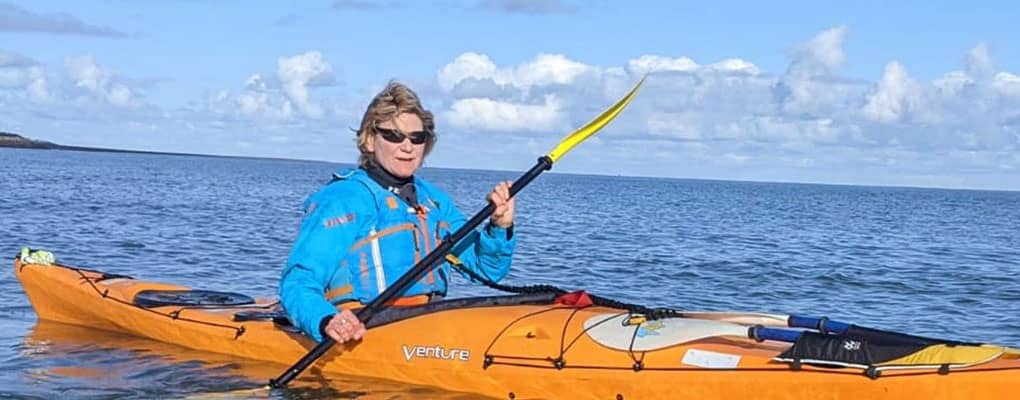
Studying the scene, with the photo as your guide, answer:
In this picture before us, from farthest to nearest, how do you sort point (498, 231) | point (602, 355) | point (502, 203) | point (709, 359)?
point (498, 231)
point (502, 203)
point (602, 355)
point (709, 359)

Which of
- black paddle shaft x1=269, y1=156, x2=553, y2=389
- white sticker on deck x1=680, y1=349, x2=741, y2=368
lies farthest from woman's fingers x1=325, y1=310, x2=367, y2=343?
white sticker on deck x1=680, y1=349, x2=741, y2=368

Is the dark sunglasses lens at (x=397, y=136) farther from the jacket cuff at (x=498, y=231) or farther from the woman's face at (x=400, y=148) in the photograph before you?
the jacket cuff at (x=498, y=231)

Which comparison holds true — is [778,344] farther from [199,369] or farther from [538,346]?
[199,369]

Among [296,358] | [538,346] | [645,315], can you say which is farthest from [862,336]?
[296,358]

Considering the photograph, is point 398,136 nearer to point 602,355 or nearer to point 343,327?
point 343,327

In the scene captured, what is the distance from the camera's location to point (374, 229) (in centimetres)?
673

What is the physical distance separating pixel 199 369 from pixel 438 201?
74.2 inches

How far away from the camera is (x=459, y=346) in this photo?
6.67 meters

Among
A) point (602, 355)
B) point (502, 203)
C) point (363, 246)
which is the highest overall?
point (502, 203)

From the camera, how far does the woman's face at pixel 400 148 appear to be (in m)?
6.54

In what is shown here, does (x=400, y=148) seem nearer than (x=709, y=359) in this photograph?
No

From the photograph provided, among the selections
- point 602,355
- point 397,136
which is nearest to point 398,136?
point 397,136

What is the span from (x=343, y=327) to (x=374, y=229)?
714 millimetres

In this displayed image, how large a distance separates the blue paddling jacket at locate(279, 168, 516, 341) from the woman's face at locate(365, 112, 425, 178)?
14 cm
